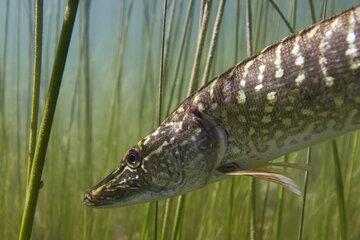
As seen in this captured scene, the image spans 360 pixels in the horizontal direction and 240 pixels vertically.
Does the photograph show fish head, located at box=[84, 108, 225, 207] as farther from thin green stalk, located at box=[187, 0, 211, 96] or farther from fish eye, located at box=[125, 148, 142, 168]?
thin green stalk, located at box=[187, 0, 211, 96]

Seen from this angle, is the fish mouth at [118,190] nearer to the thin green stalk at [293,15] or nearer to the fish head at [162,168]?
the fish head at [162,168]

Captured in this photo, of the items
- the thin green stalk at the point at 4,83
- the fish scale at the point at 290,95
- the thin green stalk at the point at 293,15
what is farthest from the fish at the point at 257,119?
the thin green stalk at the point at 4,83

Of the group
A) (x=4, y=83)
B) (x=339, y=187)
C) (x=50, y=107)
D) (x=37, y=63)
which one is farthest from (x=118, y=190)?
(x=4, y=83)

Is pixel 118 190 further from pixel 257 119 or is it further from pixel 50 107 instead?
pixel 50 107

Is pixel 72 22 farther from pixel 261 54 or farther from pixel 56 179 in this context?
pixel 56 179

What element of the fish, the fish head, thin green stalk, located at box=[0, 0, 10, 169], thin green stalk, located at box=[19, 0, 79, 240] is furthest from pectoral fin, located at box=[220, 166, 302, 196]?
thin green stalk, located at box=[0, 0, 10, 169]

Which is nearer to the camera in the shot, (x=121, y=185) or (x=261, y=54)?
(x=261, y=54)

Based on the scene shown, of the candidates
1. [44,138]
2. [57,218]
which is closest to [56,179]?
[57,218]
